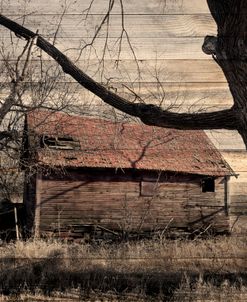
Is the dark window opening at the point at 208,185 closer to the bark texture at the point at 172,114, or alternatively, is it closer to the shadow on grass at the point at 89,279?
the shadow on grass at the point at 89,279

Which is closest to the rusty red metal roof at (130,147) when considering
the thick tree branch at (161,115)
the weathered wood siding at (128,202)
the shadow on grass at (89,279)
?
the weathered wood siding at (128,202)

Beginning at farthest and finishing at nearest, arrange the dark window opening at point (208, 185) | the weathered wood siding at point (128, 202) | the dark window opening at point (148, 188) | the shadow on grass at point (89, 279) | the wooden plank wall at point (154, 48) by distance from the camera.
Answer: the dark window opening at point (208, 185)
the dark window opening at point (148, 188)
the weathered wood siding at point (128, 202)
the wooden plank wall at point (154, 48)
the shadow on grass at point (89, 279)

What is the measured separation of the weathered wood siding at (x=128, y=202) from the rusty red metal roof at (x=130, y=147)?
0.87 ft

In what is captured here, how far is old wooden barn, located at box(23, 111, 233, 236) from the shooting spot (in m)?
8.34

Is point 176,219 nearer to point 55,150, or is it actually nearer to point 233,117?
point 55,150

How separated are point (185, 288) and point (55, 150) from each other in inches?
111

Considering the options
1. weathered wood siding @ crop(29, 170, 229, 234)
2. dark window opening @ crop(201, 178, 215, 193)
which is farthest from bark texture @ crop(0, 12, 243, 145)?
dark window opening @ crop(201, 178, 215, 193)

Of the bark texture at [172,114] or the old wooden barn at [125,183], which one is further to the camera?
the old wooden barn at [125,183]

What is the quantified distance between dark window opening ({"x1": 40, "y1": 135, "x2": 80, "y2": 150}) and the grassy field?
1338 millimetres

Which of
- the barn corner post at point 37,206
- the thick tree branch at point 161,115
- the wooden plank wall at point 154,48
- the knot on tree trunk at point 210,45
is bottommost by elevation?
the barn corner post at point 37,206

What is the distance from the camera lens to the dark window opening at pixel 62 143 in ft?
25.6

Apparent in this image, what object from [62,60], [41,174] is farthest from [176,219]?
[62,60]

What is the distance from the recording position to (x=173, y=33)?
7949mm

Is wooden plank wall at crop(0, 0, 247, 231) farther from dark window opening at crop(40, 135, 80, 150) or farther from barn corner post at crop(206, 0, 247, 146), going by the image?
barn corner post at crop(206, 0, 247, 146)
